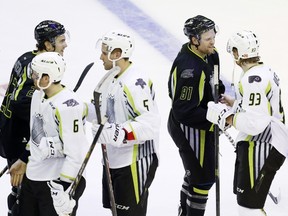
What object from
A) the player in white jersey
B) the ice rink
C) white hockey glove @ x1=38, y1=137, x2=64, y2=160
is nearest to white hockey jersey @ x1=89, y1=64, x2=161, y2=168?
the player in white jersey

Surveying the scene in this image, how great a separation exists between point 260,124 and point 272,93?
0.19 meters

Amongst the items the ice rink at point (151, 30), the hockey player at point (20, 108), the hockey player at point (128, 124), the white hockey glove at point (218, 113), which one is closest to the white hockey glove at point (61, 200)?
the hockey player at point (128, 124)

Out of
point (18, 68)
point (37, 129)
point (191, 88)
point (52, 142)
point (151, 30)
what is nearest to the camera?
point (52, 142)

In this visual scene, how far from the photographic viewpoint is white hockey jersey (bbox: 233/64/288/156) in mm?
4883

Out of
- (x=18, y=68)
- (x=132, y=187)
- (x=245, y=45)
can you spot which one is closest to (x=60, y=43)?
(x=18, y=68)

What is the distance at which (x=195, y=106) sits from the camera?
5316 mm

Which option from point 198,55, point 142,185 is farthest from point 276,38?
point 142,185

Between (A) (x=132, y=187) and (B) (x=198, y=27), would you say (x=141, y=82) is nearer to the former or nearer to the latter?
(A) (x=132, y=187)

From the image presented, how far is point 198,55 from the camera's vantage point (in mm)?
5379

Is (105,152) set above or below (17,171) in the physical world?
above

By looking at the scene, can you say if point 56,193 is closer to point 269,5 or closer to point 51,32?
point 51,32

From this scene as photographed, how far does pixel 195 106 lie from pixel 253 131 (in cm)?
52

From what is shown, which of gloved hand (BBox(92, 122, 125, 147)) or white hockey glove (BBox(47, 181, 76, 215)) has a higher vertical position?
gloved hand (BBox(92, 122, 125, 147))

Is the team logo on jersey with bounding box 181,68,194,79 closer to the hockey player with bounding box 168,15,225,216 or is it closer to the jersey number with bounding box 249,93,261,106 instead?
the hockey player with bounding box 168,15,225,216
